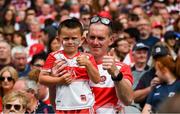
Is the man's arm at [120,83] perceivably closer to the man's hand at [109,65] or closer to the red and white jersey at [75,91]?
the man's hand at [109,65]

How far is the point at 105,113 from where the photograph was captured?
17.7 ft

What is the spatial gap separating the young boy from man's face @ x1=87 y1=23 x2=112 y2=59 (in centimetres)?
12

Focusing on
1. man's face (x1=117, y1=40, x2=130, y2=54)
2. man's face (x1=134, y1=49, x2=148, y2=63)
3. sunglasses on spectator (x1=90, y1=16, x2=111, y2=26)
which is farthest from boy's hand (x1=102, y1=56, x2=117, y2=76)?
man's face (x1=117, y1=40, x2=130, y2=54)

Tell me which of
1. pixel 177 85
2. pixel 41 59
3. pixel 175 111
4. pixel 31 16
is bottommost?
pixel 175 111

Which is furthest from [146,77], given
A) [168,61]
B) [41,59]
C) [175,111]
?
[175,111]

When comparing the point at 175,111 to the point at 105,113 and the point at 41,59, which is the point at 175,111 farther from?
the point at 41,59

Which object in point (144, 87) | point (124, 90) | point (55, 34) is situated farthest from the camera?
point (55, 34)

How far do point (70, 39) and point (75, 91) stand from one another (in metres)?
0.40

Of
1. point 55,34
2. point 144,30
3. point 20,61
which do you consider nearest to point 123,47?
point 20,61

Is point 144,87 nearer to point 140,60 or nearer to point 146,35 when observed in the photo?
point 140,60

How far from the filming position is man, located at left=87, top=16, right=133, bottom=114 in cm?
528

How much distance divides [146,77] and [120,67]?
3.46 m

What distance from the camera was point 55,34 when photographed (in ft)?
46.1

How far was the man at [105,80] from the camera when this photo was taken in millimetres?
5277
